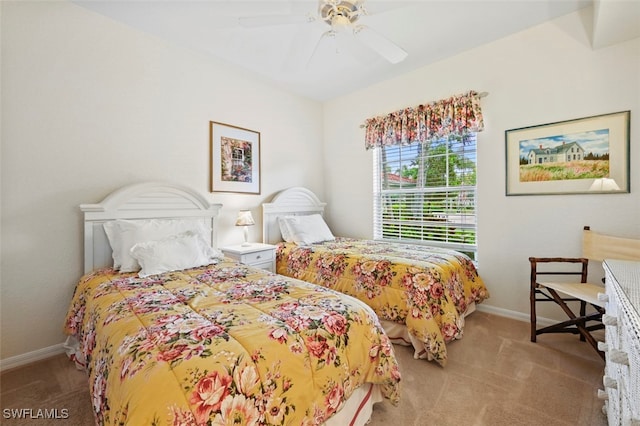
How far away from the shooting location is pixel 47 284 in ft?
7.20

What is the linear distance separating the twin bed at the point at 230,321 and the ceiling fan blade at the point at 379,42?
167 centimetres

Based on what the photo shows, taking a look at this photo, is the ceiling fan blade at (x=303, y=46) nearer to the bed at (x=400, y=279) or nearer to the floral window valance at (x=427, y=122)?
the floral window valance at (x=427, y=122)

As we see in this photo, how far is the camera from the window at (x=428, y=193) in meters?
3.19

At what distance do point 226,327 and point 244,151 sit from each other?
264 cm

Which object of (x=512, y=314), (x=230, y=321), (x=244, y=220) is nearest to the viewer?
(x=230, y=321)

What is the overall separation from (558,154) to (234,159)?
3.29 metres

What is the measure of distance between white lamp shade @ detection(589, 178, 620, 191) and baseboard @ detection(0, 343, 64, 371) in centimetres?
445

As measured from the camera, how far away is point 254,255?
9.73 ft

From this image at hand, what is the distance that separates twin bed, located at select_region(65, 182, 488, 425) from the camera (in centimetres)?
93

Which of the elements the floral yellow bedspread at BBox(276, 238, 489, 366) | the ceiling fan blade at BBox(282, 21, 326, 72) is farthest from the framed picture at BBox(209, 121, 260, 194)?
the floral yellow bedspread at BBox(276, 238, 489, 366)

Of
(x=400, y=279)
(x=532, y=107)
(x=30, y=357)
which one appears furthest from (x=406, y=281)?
(x=30, y=357)

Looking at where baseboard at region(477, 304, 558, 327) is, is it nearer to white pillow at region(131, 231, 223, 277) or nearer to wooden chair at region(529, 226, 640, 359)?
wooden chair at region(529, 226, 640, 359)

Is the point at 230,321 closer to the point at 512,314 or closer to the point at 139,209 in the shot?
the point at 139,209

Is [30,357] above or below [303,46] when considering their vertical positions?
below
